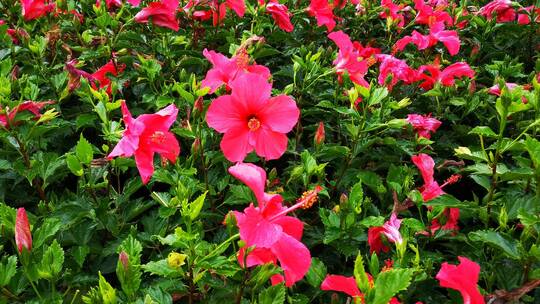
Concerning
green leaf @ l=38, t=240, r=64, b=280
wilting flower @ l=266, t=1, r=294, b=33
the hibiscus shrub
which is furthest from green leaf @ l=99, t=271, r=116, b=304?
wilting flower @ l=266, t=1, r=294, b=33

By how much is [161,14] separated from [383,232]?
126 centimetres

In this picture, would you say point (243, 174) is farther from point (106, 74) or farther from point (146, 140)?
point (106, 74)

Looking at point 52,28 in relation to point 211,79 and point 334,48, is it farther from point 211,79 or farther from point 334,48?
point 334,48

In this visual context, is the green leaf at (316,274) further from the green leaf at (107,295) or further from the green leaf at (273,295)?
the green leaf at (107,295)

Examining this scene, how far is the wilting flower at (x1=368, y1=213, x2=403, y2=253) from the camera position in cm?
130

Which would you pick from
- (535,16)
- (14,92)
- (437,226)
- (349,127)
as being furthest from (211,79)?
(535,16)

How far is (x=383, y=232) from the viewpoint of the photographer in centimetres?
133

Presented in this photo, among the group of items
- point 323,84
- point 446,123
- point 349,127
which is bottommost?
point 446,123

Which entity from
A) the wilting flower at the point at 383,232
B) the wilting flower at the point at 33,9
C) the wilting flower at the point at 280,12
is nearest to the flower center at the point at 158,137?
the wilting flower at the point at 383,232

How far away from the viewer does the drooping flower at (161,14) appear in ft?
6.58

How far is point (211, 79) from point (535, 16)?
1.81 metres

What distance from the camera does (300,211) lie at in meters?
1.51

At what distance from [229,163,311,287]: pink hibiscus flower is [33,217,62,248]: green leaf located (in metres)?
0.45

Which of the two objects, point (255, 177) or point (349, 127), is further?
point (349, 127)
